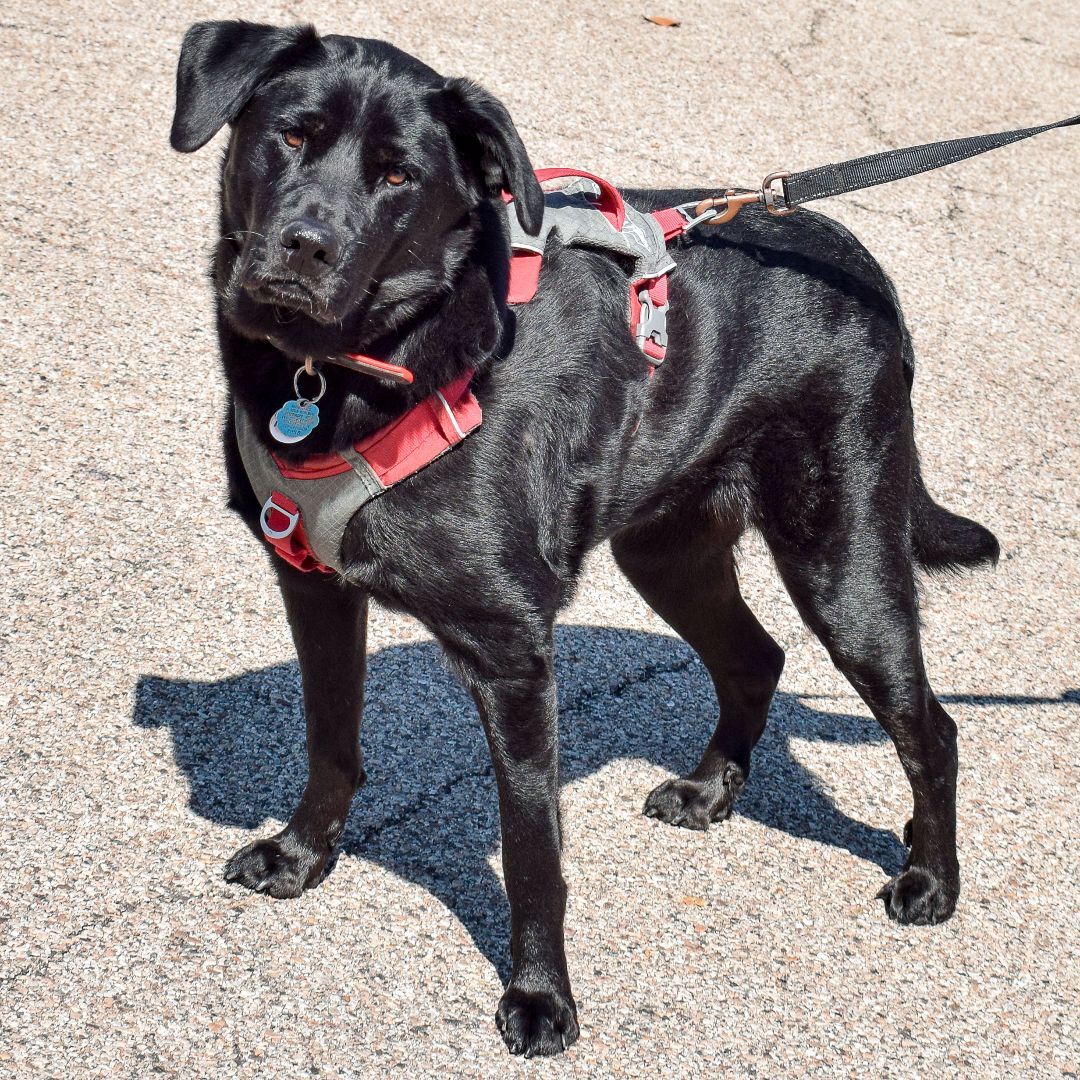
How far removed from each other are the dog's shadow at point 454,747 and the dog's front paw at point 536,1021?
0.48ft

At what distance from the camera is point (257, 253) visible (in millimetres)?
2160

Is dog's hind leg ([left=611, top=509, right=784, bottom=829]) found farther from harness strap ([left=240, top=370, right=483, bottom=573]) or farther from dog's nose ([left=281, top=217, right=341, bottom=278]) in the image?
dog's nose ([left=281, top=217, right=341, bottom=278])

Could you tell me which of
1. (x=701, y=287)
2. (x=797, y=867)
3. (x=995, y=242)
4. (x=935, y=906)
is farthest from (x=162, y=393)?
(x=995, y=242)

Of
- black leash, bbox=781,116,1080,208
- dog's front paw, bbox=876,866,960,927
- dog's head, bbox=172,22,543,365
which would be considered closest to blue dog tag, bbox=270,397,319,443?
dog's head, bbox=172,22,543,365

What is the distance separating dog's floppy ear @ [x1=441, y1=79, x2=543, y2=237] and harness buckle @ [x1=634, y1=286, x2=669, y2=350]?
1.50 feet

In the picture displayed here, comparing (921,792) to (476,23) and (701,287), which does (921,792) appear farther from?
(476,23)

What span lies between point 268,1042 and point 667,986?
2.96 ft

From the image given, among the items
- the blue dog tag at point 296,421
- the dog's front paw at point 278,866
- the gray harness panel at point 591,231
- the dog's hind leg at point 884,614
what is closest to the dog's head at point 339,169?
the blue dog tag at point 296,421

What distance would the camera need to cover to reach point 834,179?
294 cm

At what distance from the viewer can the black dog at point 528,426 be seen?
2.27m

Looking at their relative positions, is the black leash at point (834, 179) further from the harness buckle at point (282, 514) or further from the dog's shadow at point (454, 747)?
the dog's shadow at point (454, 747)

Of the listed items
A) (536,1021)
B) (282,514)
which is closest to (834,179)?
(282,514)

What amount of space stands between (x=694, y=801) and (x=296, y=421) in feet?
5.33

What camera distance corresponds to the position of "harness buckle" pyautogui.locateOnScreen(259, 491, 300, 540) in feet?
8.11
